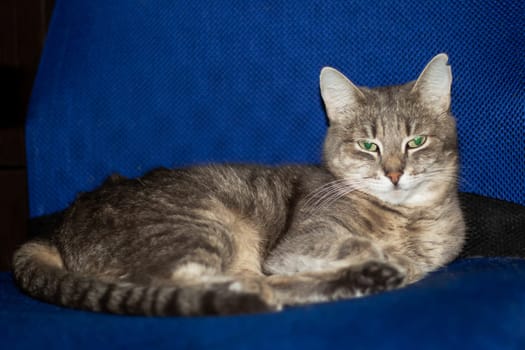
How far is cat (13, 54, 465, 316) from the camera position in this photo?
6.45ft

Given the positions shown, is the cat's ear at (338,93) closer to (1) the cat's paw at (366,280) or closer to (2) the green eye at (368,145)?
(2) the green eye at (368,145)

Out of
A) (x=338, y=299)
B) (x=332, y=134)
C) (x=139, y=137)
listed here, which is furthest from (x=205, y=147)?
(x=338, y=299)

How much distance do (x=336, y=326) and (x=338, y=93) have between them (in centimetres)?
139

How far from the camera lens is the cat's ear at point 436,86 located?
2.45 m

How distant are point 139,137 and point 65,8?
35.5 inches

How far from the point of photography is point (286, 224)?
99.6 inches

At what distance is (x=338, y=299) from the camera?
75.5 inches

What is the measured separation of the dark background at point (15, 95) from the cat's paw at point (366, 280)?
2529mm

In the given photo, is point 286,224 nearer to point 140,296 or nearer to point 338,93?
point 338,93

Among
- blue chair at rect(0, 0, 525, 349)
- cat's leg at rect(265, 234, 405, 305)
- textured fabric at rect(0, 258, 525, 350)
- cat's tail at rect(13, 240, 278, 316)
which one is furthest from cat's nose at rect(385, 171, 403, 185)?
cat's tail at rect(13, 240, 278, 316)

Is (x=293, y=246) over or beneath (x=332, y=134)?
beneath

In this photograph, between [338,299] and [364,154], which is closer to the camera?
[338,299]

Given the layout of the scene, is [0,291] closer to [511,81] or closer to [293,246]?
[293,246]

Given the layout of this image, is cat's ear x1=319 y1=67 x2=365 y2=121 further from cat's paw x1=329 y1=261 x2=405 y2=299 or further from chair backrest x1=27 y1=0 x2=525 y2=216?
cat's paw x1=329 y1=261 x2=405 y2=299
